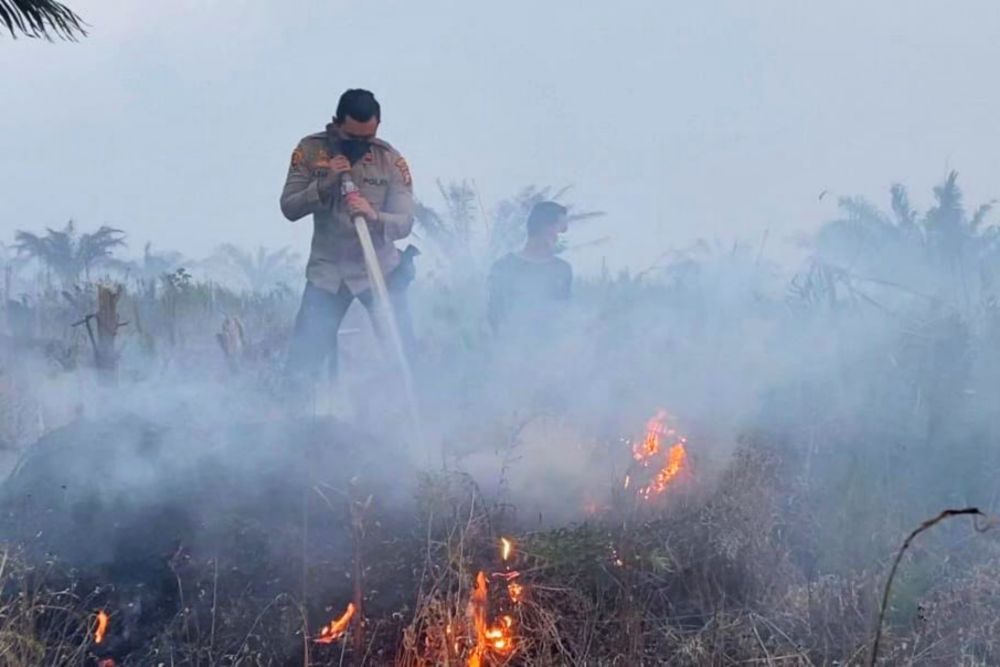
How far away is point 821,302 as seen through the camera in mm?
6613

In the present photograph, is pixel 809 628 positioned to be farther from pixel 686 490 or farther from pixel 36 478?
pixel 36 478

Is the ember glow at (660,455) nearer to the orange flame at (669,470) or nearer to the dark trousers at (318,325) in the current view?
the orange flame at (669,470)

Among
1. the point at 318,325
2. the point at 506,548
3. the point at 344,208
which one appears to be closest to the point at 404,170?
the point at 344,208

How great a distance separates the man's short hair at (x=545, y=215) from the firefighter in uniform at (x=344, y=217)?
125cm

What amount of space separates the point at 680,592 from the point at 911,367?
260 cm

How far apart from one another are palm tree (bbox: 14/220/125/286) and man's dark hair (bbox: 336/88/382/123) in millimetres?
8864

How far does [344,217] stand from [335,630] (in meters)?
2.68

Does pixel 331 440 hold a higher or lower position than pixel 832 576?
higher

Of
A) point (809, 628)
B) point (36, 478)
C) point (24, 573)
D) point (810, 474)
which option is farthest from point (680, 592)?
point (36, 478)

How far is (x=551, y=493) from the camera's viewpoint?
4.88 metres

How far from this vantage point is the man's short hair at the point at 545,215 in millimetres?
6512

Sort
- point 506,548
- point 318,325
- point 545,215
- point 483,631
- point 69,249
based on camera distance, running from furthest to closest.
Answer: point 69,249, point 545,215, point 318,325, point 506,548, point 483,631

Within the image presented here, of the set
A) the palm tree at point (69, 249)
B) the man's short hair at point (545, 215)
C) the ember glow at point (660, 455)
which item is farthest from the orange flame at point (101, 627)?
the palm tree at point (69, 249)

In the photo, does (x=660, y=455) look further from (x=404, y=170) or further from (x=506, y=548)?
(x=404, y=170)
